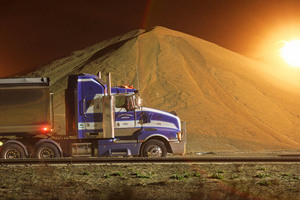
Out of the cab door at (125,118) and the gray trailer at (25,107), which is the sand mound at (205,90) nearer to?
the cab door at (125,118)

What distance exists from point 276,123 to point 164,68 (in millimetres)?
18618

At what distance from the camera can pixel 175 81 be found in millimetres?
66688

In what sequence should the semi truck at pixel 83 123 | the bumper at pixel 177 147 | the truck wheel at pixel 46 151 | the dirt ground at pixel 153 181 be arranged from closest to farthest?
the dirt ground at pixel 153 181, the truck wheel at pixel 46 151, the semi truck at pixel 83 123, the bumper at pixel 177 147

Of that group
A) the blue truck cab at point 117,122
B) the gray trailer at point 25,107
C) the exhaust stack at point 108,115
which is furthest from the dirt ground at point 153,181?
the gray trailer at point 25,107

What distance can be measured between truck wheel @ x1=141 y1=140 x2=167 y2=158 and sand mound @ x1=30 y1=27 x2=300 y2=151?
Answer: 19.3m

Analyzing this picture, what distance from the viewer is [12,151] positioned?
70.5 feet

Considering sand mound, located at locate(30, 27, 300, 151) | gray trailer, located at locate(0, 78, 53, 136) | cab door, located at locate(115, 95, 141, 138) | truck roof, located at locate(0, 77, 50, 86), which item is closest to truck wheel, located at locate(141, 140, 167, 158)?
cab door, located at locate(115, 95, 141, 138)

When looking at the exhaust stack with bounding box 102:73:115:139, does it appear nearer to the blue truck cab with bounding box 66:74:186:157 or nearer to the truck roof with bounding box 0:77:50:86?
the blue truck cab with bounding box 66:74:186:157

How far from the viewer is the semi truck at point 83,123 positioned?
845 inches

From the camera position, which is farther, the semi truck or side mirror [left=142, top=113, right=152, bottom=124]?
side mirror [left=142, top=113, right=152, bottom=124]

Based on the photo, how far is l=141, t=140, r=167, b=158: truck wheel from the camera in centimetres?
2173

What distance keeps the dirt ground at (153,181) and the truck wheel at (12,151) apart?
283 centimetres

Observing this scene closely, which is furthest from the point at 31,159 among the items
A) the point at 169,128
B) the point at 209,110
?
the point at 209,110

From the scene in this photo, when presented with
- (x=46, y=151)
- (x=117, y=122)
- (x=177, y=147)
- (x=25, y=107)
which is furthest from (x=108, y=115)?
(x=25, y=107)
